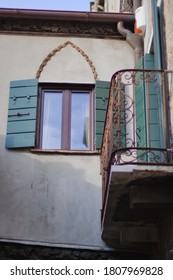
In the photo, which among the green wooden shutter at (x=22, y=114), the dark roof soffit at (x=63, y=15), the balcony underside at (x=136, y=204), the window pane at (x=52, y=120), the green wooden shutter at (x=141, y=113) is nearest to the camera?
the balcony underside at (x=136, y=204)

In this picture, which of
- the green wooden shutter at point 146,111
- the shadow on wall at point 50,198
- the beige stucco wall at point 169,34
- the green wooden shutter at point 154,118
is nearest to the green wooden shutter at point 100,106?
the shadow on wall at point 50,198

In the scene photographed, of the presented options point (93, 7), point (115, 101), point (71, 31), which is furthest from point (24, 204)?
point (93, 7)

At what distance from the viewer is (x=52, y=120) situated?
10172mm

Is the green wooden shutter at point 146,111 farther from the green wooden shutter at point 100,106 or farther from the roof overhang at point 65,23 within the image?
the roof overhang at point 65,23

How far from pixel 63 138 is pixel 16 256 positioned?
7.53 feet

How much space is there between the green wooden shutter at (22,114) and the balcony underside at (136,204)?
2.24m

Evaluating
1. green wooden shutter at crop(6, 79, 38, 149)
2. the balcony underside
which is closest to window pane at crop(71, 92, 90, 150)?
green wooden shutter at crop(6, 79, 38, 149)

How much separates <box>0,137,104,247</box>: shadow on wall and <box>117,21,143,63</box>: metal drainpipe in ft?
7.69

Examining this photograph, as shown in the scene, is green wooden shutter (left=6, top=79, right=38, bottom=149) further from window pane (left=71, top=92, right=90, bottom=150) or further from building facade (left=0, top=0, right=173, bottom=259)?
window pane (left=71, top=92, right=90, bottom=150)

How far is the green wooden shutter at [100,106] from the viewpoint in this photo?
9.81 meters

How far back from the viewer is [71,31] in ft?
35.7

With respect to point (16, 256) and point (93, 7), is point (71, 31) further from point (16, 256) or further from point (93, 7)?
point (93, 7)

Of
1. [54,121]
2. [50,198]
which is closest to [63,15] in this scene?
[54,121]

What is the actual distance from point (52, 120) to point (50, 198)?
1.58 m
